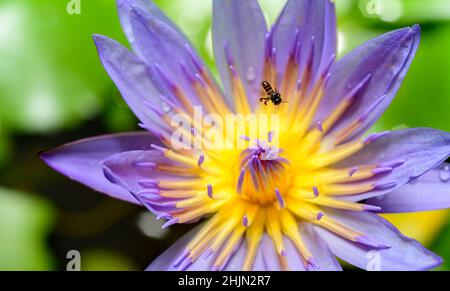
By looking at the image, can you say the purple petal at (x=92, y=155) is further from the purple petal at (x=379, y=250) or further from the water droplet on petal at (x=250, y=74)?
the purple petal at (x=379, y=250)

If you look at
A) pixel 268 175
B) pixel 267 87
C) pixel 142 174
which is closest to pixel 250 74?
pixel 267 87


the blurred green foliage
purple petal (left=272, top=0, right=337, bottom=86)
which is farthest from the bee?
the blurred green foliage

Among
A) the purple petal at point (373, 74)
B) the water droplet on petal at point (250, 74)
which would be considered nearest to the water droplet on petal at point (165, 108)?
the water droplet on petal at point (250, 74)

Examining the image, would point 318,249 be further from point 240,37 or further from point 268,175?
point 240,37

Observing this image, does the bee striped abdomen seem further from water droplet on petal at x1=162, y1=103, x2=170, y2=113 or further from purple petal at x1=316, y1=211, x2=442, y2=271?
purple petal at x1=316, y1=211, x2=442, y2=271

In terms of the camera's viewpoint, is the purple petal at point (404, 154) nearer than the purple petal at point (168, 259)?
Yes

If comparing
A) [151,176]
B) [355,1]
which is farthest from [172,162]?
[355,1]
